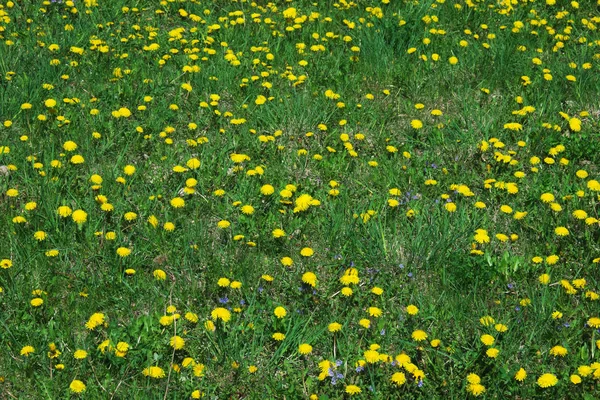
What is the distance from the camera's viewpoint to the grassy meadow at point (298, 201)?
127 inches

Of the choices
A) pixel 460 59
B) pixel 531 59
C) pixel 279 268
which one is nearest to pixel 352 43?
pixel 460 59

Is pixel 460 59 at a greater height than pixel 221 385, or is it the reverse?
pixel 460 59

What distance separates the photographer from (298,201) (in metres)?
4.14

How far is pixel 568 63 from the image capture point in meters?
5.73

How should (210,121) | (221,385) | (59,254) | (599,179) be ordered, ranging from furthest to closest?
(210,121) < (599,179) < (59,254) < (221,385)

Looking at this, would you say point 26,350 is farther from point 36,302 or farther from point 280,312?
point 280,312

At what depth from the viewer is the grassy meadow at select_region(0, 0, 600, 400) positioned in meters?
3.23

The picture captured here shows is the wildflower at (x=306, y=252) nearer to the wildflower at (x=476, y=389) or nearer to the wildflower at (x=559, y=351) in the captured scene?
the wildflower at (x=476, y=389)

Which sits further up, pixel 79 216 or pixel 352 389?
pixel 79 216

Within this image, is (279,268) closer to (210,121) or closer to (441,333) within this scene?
(441,333)

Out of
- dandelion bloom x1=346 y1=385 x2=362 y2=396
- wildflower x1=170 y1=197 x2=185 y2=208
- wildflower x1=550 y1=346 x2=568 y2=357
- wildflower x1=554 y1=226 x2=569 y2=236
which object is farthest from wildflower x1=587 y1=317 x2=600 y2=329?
wildflower x1=170 y1=197 x2=185 y2=208

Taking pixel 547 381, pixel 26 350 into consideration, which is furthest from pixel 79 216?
pixel 547 381

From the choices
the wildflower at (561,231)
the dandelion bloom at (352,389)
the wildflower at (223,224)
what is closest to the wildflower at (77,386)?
the dandelion bloom at (352,389)

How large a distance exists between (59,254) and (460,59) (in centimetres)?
331
